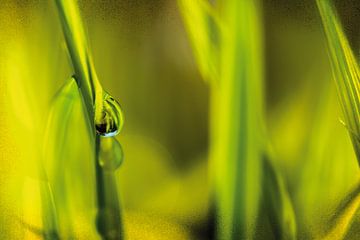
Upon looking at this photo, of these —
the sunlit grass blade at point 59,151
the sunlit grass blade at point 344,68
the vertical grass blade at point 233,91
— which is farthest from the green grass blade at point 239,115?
the sunlit grass blade at point 59,151

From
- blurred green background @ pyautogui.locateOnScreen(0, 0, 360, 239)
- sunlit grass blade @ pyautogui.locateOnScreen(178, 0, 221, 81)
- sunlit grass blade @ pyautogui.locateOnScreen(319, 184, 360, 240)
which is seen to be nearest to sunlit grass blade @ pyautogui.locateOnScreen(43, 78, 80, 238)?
blurred green background @ pyautogui.locateOnScreen(0, 0, 360, 239)

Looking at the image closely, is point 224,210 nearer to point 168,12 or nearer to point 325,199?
point 325,199

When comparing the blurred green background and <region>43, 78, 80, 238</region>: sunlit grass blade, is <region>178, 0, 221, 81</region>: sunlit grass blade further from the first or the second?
<region>43, 78, 80, 238</region>: sunlit grass blade

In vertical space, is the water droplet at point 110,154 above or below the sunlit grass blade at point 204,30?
below

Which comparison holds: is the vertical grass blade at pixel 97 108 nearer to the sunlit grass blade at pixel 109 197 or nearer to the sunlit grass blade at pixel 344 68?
the sunlit grass blade at pixel 109 197

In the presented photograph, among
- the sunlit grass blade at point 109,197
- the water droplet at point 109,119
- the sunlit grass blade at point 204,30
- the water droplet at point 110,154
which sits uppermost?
the sunlit grass blade at point 204,30

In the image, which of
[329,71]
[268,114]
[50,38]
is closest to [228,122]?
[268,114]
